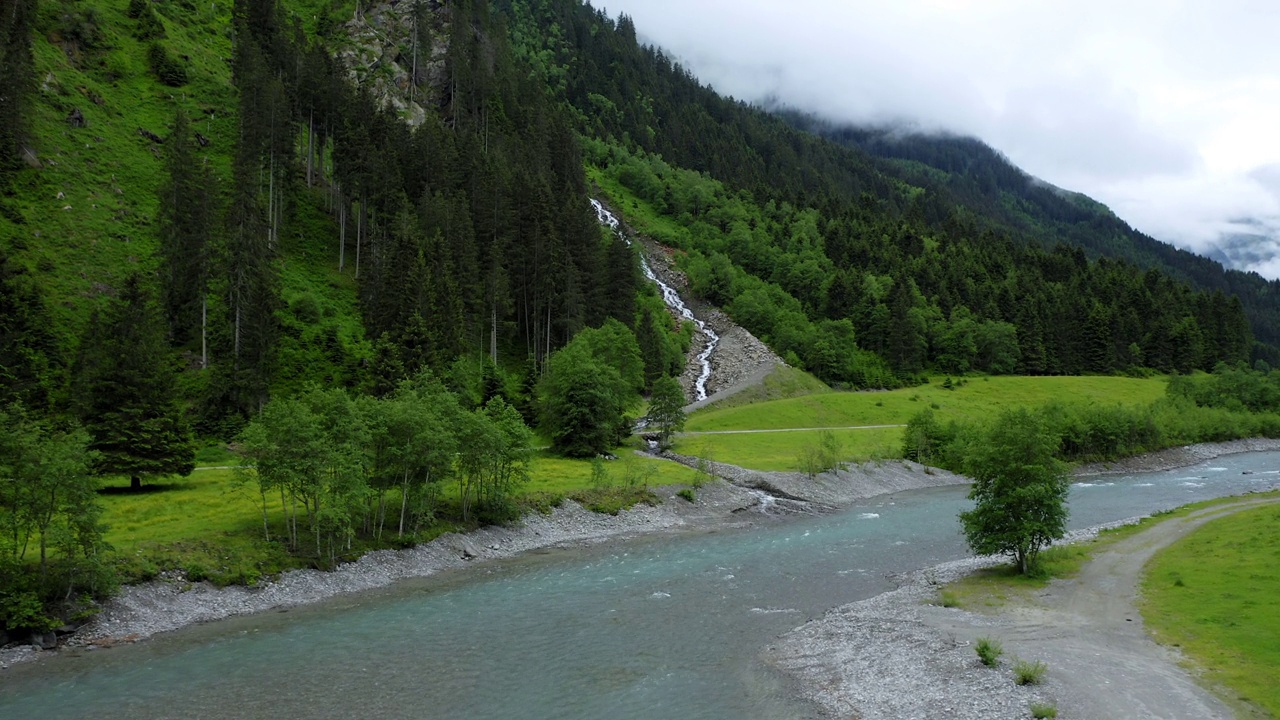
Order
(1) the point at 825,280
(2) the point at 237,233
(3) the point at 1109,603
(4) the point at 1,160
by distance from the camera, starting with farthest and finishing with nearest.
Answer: (1) the point at 825,280, (4) the point at 1,160, (2) the point at 237,233, (3) the point at 1109,603

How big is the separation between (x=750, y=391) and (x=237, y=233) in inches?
3096

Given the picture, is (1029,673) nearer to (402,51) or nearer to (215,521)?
(215,521)

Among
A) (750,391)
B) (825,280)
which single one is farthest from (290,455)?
(825,280)

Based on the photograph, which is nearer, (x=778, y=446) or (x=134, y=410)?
(x=134, y=410)

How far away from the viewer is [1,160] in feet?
268

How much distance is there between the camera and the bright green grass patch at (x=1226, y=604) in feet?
84.8

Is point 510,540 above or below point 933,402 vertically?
below

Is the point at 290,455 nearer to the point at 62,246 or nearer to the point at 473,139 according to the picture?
the point at 62,246

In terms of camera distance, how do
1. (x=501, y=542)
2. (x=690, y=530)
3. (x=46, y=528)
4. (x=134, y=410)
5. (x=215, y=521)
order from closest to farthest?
(x=46, y=528) < (x=215, y=521) < (x=134, y=410) < (x=501, y=542) < (x=690, y=530)

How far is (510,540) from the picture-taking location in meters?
54.2

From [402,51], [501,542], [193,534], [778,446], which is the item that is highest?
[402,51]

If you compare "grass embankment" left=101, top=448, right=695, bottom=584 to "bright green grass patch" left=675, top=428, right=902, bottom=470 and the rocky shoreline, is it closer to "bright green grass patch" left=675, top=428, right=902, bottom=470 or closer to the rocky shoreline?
Result: the rocky shoreline

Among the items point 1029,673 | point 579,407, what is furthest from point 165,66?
point 1029,673

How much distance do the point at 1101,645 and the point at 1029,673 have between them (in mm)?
6691
